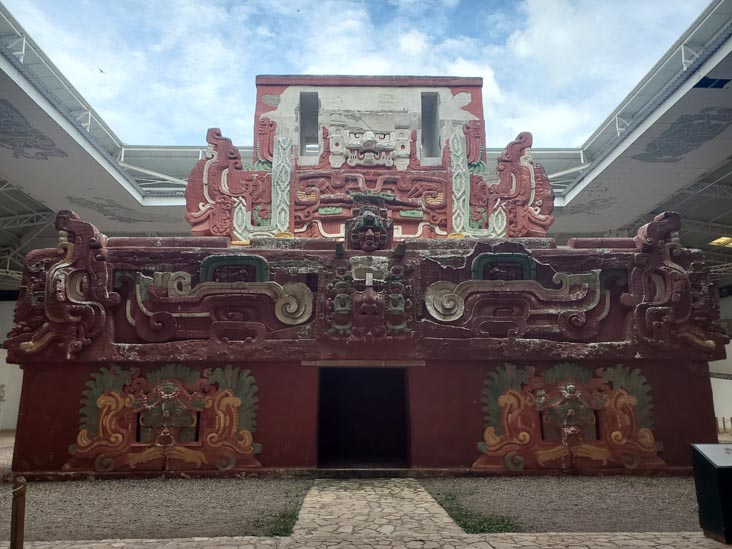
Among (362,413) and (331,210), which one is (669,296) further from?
(331,210)

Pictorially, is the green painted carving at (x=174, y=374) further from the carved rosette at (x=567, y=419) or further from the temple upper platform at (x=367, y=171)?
the temple upper platform at (x=367, y=171)

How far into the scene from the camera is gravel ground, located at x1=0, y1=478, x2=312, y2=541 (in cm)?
419

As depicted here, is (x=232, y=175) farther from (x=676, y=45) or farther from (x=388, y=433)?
(x=676, y=45)

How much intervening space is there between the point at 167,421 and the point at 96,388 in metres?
0.96

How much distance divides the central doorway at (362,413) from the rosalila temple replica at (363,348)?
171 cm

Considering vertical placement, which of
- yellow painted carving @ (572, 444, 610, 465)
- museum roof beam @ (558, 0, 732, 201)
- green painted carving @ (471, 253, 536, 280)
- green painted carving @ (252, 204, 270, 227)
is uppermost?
museum roof beam @ (558, 0, 732, 201)

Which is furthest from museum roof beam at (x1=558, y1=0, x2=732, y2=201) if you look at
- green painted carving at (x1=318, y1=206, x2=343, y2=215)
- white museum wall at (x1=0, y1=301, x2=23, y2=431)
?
white museum wall at (x1=0, y1=301, x2=23, y2=431)

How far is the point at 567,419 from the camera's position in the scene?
6.25 meters

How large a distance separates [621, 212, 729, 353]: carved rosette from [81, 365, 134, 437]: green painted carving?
6.31 meters

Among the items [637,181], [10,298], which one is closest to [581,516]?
[637,181]

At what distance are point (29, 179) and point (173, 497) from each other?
1298 cm

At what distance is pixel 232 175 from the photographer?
10.6 metres

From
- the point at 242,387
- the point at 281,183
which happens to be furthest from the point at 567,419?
the point at 281,183

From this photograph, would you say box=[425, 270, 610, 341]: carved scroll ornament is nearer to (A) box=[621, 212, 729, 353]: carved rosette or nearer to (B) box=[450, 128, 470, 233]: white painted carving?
(A) box=[621, 212, 729, 353]: carved rosette
